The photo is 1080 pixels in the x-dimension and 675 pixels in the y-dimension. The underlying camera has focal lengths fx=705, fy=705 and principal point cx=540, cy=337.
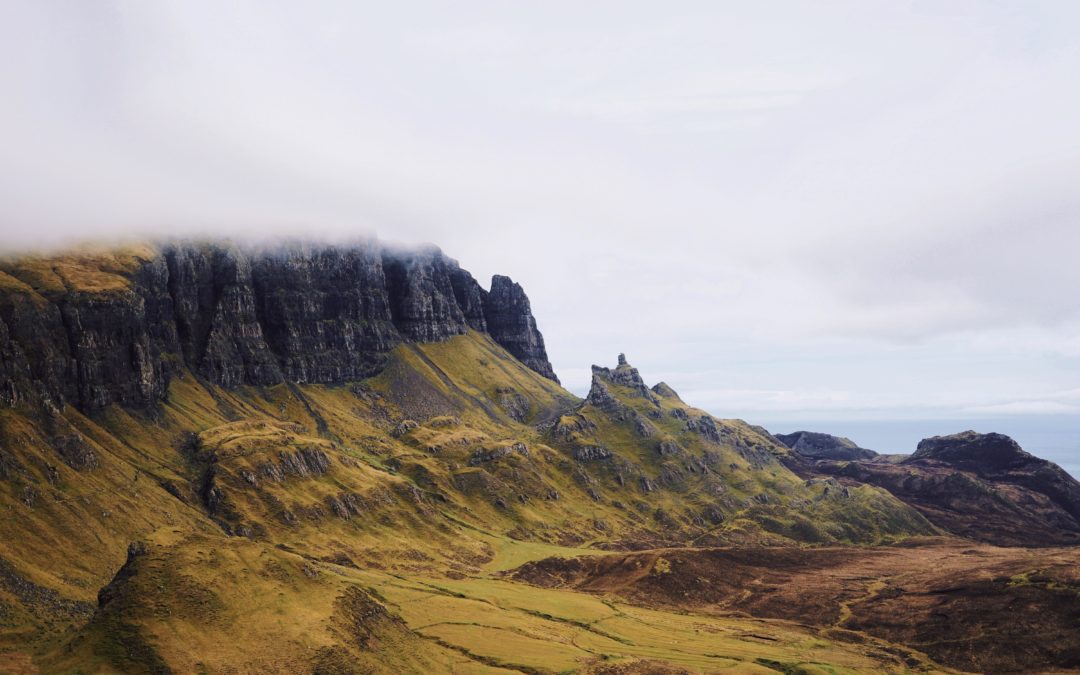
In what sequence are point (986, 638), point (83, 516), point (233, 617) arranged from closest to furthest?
point (233, 617) → point (986, 638) → point (83, 516)

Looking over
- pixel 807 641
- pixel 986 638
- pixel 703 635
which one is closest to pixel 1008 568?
pixel 986 638

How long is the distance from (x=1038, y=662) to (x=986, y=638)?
446 inches

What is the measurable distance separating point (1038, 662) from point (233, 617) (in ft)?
506

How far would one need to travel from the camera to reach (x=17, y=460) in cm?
17150

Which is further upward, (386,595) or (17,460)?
(17,460)

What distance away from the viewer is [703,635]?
157 meters

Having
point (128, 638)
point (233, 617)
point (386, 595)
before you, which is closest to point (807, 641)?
point (386, 595)

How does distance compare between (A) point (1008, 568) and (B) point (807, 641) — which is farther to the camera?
(A) point (1008, 568)

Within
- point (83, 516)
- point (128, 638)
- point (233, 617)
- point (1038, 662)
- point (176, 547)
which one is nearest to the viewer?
point (128, 638)

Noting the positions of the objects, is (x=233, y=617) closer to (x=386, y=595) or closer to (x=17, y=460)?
(x=386, y=595)

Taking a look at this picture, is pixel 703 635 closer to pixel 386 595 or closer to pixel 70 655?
pixel 386 595

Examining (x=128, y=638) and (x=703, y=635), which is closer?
(x=128, y=638)

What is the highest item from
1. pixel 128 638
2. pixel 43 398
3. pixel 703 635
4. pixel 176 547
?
pixel 43 398

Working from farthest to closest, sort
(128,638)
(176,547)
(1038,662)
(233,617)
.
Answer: (1038,662) < (176,547) < (233,617) < (128,638)
